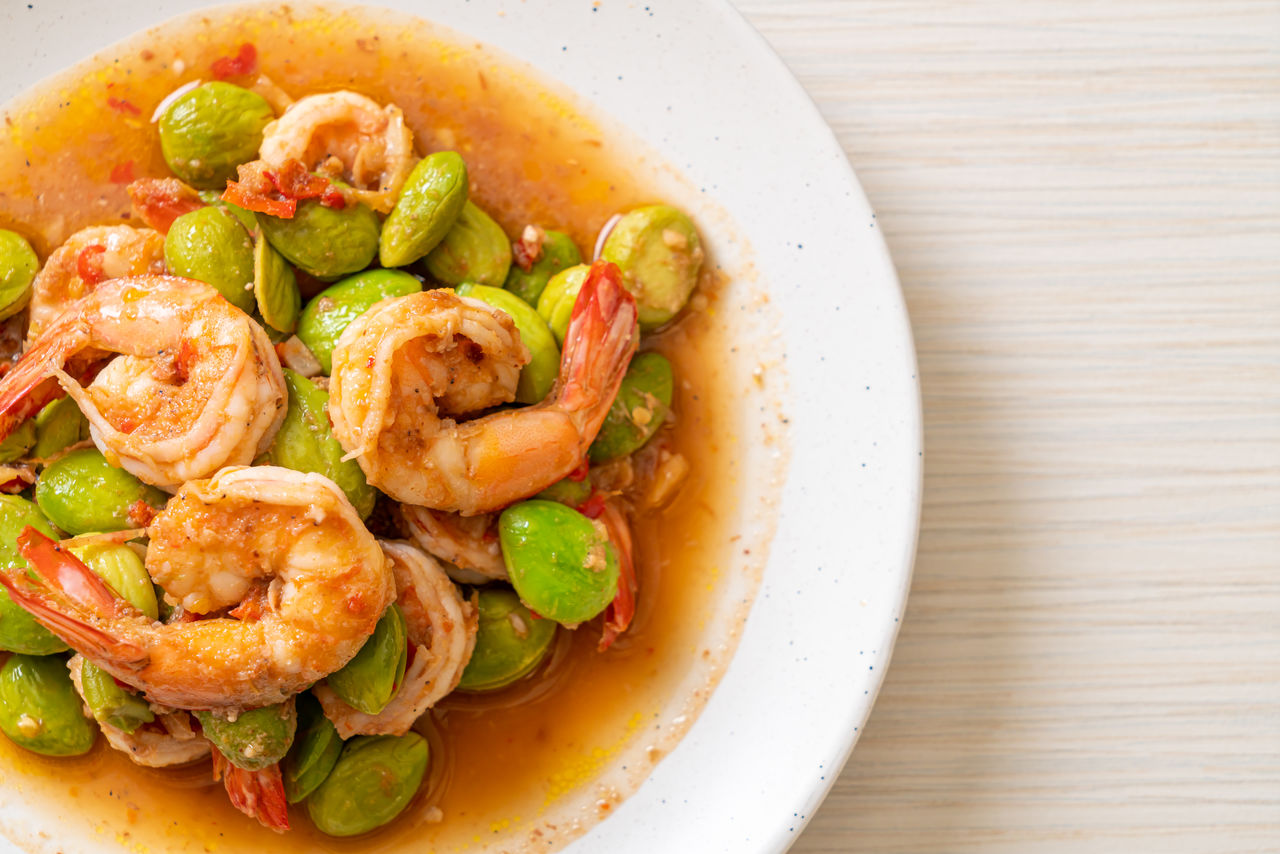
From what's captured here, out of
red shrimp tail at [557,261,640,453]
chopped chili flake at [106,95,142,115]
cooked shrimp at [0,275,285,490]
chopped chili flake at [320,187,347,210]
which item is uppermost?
chopped chili flake at [106,95,142,115]

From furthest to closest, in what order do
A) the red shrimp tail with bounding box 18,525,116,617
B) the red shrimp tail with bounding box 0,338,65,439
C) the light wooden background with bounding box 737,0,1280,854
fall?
1. the light wooden background with bounding box 737,0,1280,854
2. the red shrimp tail with bounding box 0,338,65,439
3. the red shrimp tail with bounding box 18,525,116,617

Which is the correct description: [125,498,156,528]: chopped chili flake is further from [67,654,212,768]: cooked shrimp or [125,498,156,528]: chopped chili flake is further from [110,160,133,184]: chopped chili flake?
[110,160,133,184]: chopped chili flake

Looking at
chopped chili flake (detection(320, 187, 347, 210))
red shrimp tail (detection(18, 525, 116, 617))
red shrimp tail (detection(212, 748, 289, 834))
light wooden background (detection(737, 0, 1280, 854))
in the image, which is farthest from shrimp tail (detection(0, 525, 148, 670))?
light wooden background (detection(737, 0, 1280, 854))

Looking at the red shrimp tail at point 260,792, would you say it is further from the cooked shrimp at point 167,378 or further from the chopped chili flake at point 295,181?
the chopped chili flake at point 295,181

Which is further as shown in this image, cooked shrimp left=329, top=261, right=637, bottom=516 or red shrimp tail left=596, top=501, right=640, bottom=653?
red shrimp tail left=596, top=501, right=640, bottom=653

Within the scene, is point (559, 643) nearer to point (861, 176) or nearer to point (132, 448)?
point (132, 448)

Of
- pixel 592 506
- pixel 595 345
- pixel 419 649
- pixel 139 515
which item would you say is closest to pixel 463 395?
pixel 595 345

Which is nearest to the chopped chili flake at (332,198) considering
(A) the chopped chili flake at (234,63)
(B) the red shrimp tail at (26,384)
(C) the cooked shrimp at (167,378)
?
(C) the cooked shrimp at (167,378)
